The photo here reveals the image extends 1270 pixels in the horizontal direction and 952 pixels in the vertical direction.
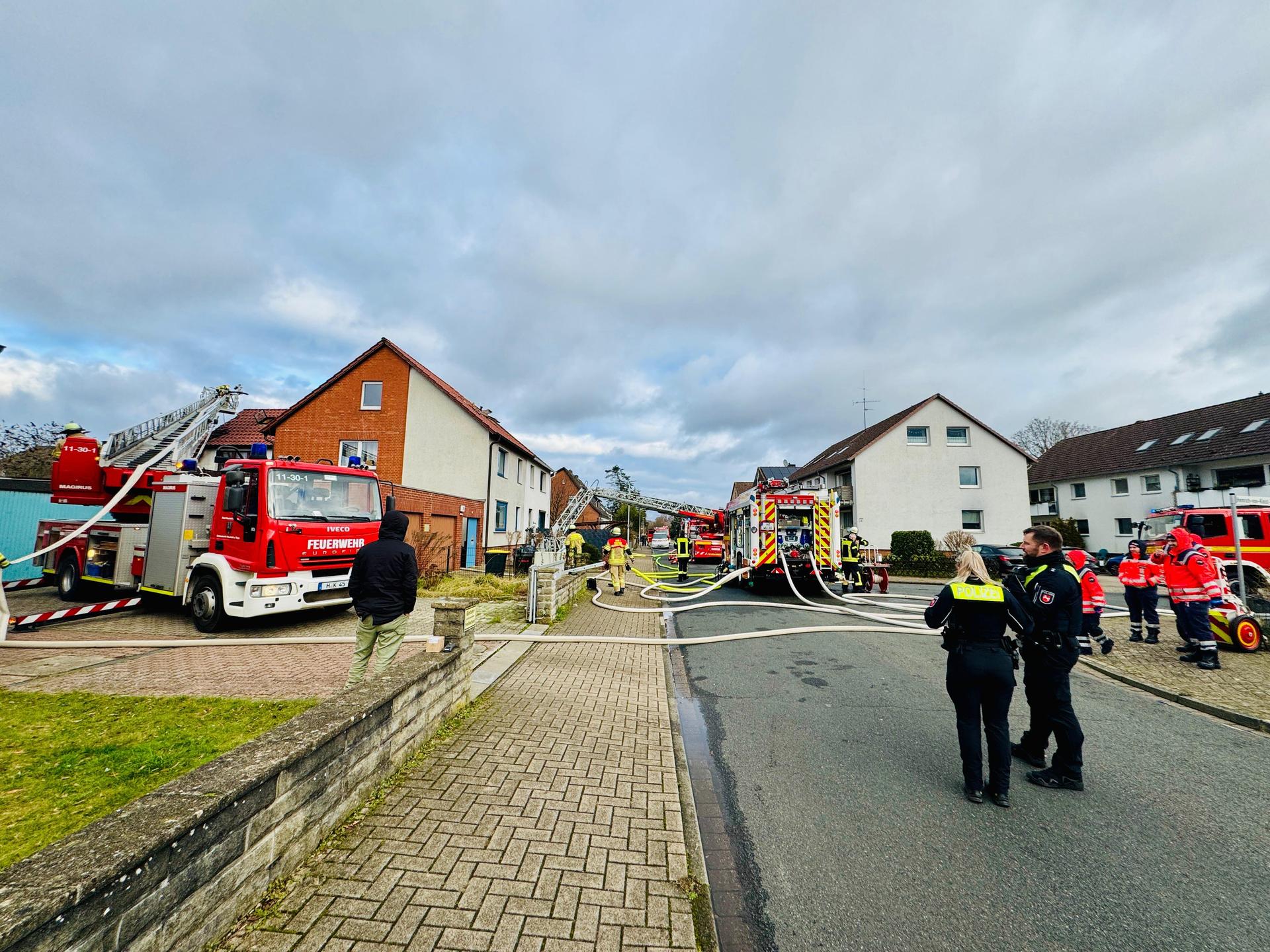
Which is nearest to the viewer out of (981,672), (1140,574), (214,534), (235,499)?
(981,672)

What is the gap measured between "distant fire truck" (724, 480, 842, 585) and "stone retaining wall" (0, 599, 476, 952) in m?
12.0

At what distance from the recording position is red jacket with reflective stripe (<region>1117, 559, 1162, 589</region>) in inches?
348

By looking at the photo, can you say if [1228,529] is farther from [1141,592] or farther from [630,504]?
[630,504]

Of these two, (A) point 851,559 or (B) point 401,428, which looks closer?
(A) point 851,559

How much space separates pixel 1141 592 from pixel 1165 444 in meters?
29.7

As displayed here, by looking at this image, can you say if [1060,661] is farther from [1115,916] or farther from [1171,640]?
[1171,640]

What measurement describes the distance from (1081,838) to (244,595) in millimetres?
9491

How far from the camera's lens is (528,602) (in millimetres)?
10109

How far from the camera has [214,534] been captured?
335 inches

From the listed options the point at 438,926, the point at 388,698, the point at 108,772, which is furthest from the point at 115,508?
the point at 438,926

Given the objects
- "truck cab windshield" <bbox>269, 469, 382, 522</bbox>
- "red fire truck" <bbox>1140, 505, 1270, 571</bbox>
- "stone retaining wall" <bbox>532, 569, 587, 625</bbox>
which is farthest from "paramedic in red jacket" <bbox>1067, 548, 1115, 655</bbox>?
"truck cab windshield" <bbox>269, 469, 382, 522</bbox>

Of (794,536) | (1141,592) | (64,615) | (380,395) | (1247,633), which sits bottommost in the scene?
(64,615)

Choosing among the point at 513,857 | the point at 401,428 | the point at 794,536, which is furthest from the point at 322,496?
the point at 401,428

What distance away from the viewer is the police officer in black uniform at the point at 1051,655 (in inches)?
155
